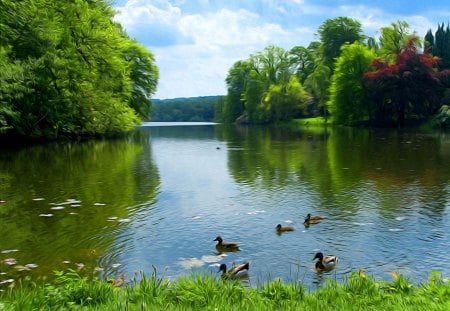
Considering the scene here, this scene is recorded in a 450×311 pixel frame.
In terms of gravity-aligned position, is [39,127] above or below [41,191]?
above

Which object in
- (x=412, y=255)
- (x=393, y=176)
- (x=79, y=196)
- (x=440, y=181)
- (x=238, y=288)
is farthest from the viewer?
(x=393, y=176)

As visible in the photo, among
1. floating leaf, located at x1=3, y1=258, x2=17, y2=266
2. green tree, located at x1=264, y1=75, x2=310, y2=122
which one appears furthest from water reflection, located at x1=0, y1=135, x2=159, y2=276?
green tree, located at x1=264, y1=75, x2=310, y2=122

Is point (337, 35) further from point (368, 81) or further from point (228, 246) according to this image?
point (228, 246)

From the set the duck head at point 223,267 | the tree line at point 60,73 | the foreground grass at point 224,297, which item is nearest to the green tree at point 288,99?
the tree line at point 60,73

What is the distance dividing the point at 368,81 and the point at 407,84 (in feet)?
21.5

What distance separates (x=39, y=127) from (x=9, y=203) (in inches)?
1215

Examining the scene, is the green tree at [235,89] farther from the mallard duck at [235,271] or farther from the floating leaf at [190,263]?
the mallard duck at [235,271]

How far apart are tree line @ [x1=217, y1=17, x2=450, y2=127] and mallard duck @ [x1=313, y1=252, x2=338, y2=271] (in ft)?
228

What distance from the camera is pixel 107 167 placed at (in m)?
32.3

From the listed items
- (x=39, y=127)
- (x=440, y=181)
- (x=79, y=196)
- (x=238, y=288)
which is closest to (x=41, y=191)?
(x=79, y=196)

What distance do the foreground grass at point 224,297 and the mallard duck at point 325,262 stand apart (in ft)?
8.64

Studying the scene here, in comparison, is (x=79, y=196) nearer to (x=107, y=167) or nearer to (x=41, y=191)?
(x=41, y=191)

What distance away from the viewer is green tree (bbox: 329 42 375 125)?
279 ft

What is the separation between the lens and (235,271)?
10883 millimetres
